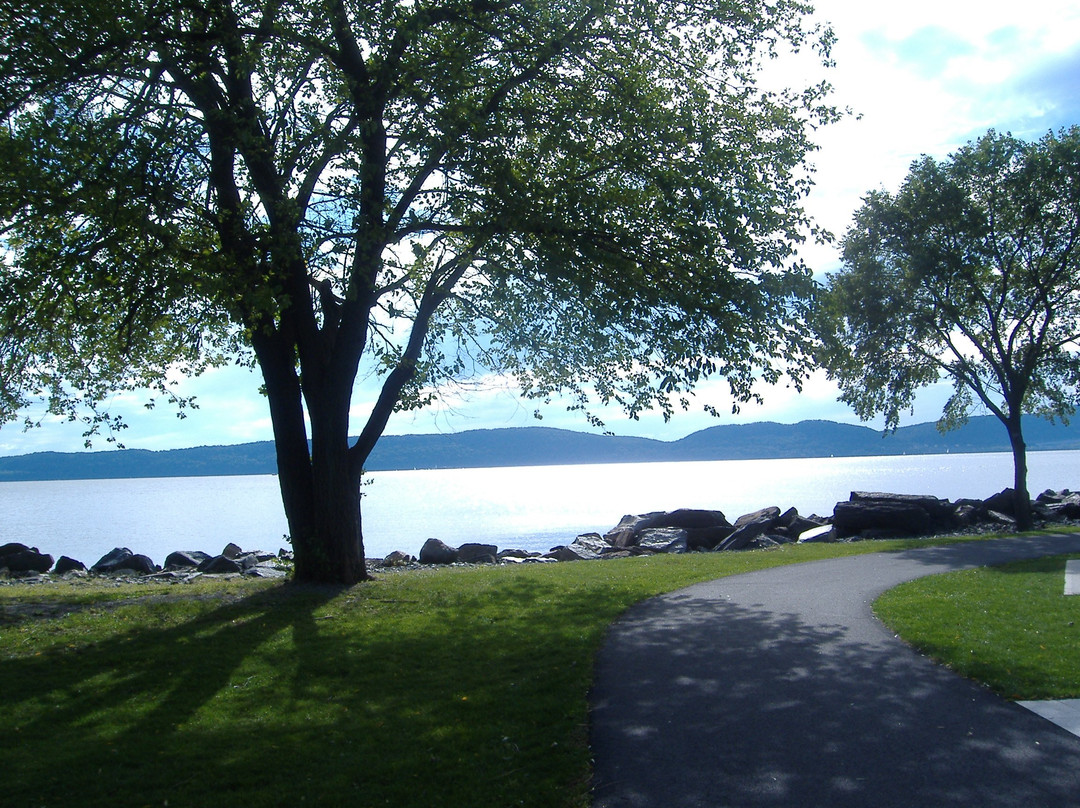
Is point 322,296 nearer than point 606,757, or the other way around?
point 606,757

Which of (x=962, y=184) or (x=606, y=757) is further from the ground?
(x=962, y=184)

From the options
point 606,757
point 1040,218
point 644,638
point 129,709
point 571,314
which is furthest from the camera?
point 1040,218

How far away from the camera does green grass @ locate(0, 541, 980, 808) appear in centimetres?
579

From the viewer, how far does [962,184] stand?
1062 inches

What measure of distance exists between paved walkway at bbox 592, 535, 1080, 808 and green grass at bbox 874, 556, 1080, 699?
31 cm

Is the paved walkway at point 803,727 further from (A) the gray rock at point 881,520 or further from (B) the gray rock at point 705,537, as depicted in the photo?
(B) the gray rock at point 705,537

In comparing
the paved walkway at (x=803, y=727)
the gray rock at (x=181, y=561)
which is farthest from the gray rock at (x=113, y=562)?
the paved walkway at (x=803, y=727)

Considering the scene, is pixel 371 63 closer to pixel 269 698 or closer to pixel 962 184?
pixel 269 698

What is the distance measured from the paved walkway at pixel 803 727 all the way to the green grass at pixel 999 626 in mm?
308

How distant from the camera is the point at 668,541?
2869 cm

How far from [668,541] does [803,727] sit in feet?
73.2

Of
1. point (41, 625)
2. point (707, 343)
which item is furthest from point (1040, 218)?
point (41, 625)

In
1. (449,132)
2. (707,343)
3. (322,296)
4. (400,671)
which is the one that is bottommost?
(400,671)

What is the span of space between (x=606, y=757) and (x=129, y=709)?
439 centimetres
